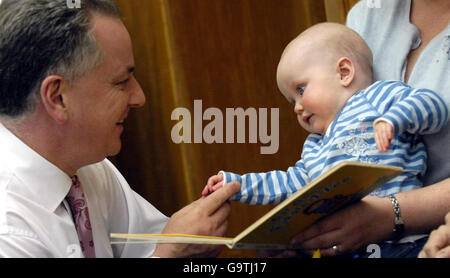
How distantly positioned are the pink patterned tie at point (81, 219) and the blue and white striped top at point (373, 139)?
0.34 meters

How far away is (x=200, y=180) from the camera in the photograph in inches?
74.9

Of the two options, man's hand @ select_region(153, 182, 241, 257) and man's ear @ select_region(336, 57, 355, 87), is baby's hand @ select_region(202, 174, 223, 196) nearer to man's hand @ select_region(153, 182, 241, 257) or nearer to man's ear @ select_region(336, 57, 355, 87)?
man's hand @ select_region(153, 182, 241, 257)

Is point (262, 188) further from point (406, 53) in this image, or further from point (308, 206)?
point (406, 53)

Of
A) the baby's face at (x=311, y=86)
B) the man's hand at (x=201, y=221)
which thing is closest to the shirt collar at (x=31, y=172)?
the man's hand at (x=201, y=221)

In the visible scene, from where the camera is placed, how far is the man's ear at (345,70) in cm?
141

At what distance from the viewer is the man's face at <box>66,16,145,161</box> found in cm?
138

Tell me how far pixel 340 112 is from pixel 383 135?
0.23 m

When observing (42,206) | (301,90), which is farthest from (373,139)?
(42,206)

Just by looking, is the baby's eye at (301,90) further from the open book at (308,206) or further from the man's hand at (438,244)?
the man's hand at (438,244)

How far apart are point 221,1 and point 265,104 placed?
355 millimetres

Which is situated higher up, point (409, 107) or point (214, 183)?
point (409, 107)

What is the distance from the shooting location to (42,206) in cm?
133
